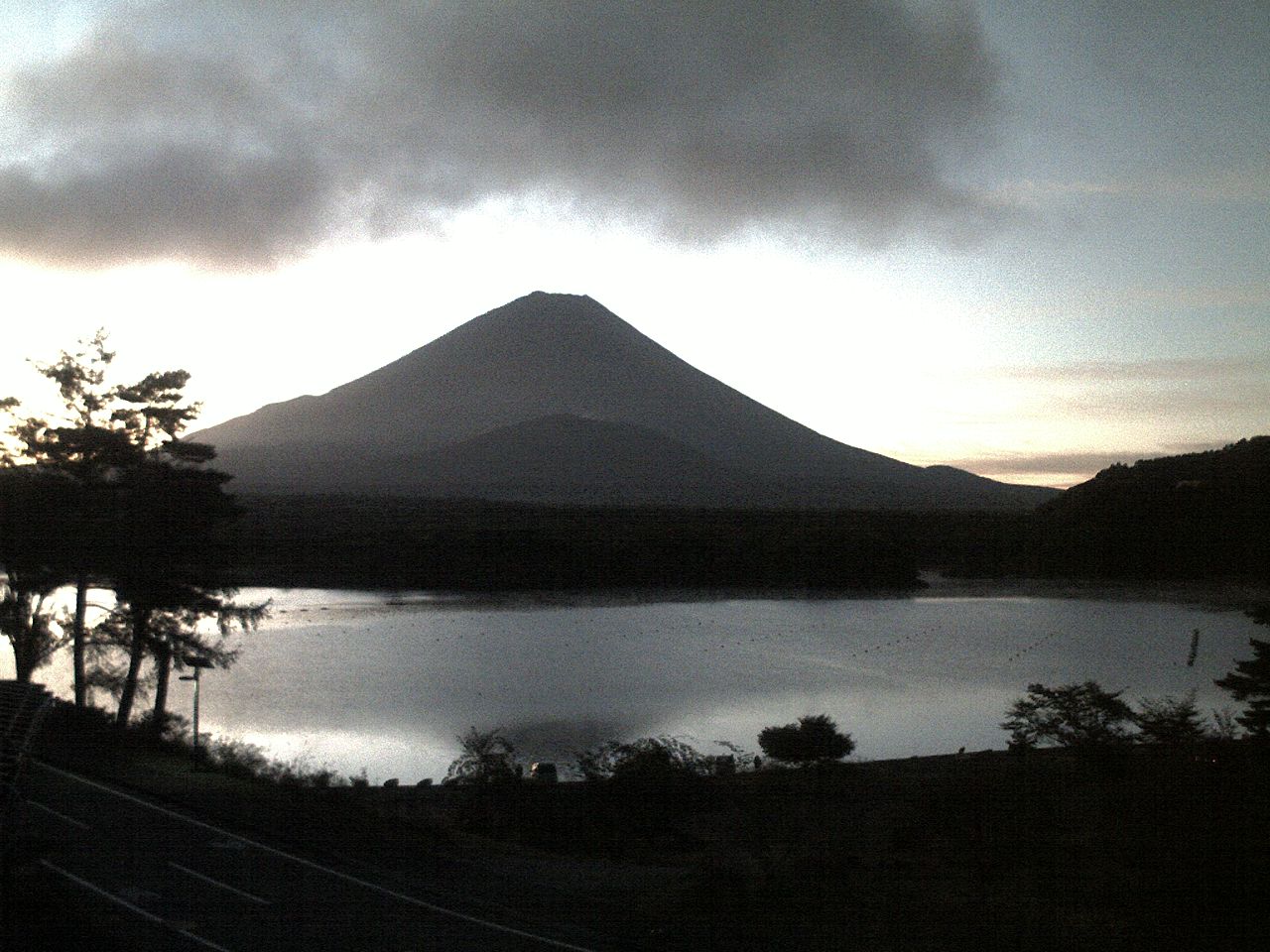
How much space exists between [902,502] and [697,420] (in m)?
19.0

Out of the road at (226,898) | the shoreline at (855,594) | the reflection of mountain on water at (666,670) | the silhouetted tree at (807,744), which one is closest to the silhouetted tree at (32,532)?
the reflection of mountain on water at (666,670)

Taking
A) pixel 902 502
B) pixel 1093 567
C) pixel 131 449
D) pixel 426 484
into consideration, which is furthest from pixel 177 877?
pixel 902 502

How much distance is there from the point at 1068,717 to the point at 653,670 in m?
8.19

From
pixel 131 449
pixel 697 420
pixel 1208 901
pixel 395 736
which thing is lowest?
pixel 395 736

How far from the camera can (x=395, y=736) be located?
43.1 ft

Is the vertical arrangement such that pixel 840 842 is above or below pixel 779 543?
below

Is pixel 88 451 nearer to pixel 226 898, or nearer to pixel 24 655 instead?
pixel 24 655

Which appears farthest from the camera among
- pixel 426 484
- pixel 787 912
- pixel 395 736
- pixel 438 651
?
pixel 426 484

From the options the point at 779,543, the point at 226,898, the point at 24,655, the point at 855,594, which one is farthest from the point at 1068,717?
the point at 779,543

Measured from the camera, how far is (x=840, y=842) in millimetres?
7496

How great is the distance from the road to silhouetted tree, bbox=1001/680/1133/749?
23.1 feet

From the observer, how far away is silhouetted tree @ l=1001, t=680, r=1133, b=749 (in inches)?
424

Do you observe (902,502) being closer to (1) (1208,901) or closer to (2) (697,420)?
(2) (697,420)

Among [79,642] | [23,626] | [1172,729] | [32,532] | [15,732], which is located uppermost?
[32,532]
